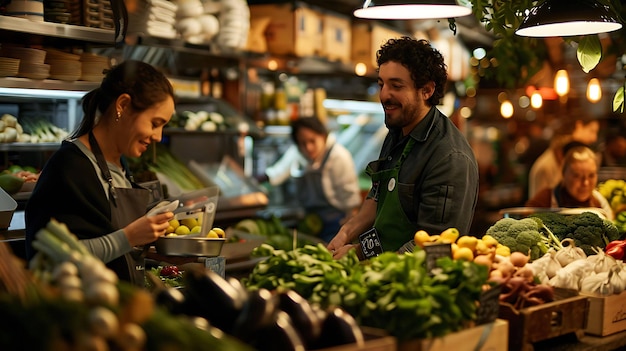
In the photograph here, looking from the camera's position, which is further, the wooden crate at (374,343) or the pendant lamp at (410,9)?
the pendant lamp at (410,9)

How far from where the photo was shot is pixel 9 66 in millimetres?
4777

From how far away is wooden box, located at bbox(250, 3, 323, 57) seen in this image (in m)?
7.88

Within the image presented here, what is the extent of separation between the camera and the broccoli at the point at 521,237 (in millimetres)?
4027

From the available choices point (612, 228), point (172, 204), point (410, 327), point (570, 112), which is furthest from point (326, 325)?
point (570, 112)

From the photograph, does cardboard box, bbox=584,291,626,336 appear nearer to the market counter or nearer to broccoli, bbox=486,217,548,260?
the market counter

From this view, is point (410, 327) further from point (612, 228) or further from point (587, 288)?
point (612, 228)

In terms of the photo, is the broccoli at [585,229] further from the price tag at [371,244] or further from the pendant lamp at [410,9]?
the pendant lamp at [410,9]

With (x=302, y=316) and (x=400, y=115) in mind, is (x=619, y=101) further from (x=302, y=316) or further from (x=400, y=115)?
(x=302, y=316)

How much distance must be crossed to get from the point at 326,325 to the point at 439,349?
1.26 ft

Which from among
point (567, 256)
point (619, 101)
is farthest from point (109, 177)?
point (619, 101)

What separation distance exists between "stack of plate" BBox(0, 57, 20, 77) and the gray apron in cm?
373

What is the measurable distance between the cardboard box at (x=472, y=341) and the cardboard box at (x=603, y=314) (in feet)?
2.14

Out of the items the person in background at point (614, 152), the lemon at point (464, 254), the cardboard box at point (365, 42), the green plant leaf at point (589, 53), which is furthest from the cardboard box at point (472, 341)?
the person in background at point (614, 152)

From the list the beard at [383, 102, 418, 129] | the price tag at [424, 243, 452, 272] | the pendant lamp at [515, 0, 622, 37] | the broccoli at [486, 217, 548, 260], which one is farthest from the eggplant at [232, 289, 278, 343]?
the pendant lamp at [515, 0, 622, 37]
